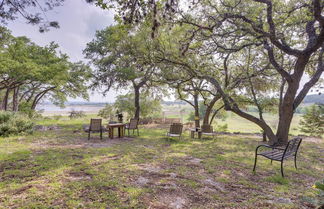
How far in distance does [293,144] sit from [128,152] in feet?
15.6

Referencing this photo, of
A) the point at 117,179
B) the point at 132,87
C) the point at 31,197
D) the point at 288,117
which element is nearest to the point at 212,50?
the point at 288,117

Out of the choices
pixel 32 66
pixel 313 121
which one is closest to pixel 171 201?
pixel 32 66

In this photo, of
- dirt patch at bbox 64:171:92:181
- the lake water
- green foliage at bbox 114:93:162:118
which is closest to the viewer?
dirt patch at bbox 64:171:92:181

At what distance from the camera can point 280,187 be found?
10.4 feet

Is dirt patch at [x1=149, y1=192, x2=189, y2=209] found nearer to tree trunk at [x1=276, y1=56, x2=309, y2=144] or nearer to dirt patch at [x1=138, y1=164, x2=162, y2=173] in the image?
dirt patch at [x1=138, y1=164, x2=162, y2=173]

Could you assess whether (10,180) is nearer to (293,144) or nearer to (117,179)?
(117,179)

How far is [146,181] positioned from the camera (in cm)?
323

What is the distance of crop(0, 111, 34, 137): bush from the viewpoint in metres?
7.25

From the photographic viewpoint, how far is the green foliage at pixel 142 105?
639 inches

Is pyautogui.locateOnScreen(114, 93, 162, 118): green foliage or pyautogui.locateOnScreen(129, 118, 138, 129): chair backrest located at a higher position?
pyautogui.locateOnScreen(114, 93, 162, 118): green foliage

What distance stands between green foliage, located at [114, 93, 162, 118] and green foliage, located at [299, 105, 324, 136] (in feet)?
41.1

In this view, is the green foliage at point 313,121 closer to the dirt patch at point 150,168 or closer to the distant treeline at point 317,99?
the distant treeline at point 317,99

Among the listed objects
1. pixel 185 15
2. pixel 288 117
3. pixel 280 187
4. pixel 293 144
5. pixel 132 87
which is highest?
pixel 185 15

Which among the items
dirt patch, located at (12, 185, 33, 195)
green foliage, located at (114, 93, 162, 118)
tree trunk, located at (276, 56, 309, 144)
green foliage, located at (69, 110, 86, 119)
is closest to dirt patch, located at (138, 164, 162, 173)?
dirt patch, located at (12, 185, 33, 195)
